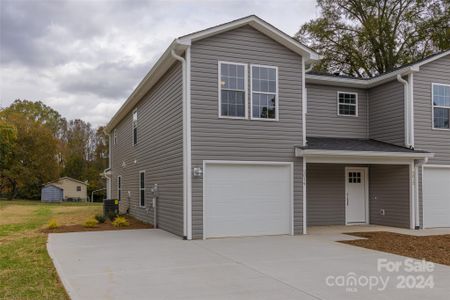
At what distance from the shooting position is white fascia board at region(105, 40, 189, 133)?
11062mm

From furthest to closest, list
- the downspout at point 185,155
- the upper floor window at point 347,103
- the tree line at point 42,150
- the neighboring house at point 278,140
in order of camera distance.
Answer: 1. the tree line at point 42,150
2. the upper floor window at point 347,103
3. the neighboring house at point 278,140
4. the downspout at point 185,155

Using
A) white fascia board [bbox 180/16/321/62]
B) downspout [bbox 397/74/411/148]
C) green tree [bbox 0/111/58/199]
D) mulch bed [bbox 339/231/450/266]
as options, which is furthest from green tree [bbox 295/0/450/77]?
green tree [bbox 0/111/58/199]

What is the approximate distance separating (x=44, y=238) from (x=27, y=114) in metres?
50.2

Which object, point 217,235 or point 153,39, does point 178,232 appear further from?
point 153,39

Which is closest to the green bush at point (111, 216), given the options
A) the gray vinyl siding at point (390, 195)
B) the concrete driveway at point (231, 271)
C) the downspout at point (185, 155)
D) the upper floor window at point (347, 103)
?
the concrete driveway at point (231, 271)

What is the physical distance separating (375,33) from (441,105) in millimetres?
12675

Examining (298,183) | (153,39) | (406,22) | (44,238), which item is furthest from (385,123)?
(406,22)

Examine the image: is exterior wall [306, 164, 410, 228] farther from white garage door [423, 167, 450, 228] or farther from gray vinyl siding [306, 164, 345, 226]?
white garage door [423, 167, 450, 228]

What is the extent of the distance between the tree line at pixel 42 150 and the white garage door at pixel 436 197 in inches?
1476

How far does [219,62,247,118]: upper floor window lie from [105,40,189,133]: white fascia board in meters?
1.26

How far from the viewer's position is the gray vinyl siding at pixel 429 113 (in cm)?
1380

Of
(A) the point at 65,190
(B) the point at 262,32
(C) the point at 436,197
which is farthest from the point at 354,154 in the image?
(A) the point at 65,190

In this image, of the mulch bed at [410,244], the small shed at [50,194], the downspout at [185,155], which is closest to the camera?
the mulch bed at [410,244]

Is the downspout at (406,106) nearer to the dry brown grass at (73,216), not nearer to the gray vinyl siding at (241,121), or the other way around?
the gray vinyl siding at (241,121)
